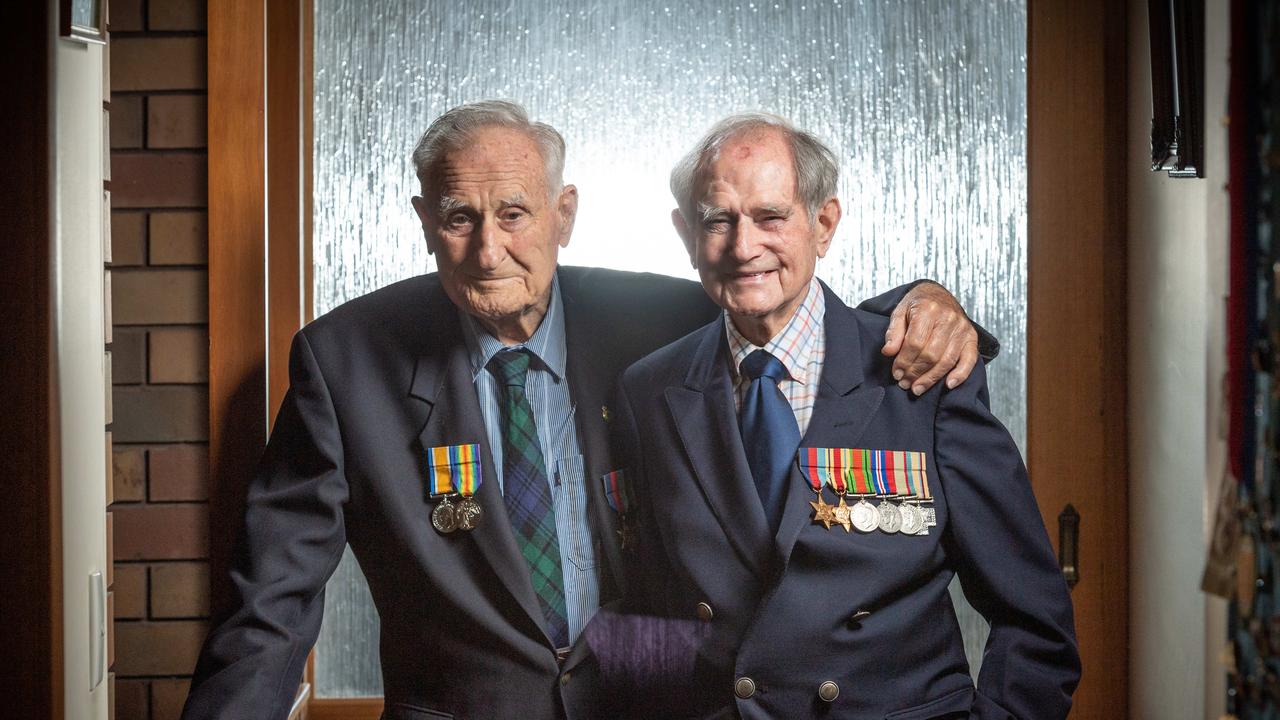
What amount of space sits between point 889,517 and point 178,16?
4.75 ft

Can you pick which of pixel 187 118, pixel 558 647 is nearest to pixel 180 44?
pixel 187 118

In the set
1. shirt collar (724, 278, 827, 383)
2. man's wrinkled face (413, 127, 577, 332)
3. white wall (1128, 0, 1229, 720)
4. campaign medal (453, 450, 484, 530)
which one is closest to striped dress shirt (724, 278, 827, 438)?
shirt collar (724, 278, 827, 383)

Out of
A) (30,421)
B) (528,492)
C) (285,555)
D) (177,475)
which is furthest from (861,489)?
(30,421)

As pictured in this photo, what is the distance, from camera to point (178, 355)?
1.84 m

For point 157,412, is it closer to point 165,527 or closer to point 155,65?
point 165,527

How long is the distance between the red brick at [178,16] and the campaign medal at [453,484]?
0.85 meters

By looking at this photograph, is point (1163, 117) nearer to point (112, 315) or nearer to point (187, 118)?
point (187, 118)

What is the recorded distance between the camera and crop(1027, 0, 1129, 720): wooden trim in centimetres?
184

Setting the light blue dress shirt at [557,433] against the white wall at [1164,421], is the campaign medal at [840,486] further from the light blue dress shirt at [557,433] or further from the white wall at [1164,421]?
the white wall at [1164,421]

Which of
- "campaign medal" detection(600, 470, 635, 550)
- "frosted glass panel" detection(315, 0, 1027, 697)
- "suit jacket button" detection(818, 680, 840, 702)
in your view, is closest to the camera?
"suit jacket button" detection(818, 680, 840, 702)

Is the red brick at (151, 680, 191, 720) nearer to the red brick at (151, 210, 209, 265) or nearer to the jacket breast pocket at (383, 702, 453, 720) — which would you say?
the jacket breast pocket at (383, 702, 453, 720)

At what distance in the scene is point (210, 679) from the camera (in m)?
1.67

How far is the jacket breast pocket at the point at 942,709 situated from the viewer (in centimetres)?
162

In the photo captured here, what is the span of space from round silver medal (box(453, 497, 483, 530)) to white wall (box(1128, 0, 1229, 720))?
3.62 feet
